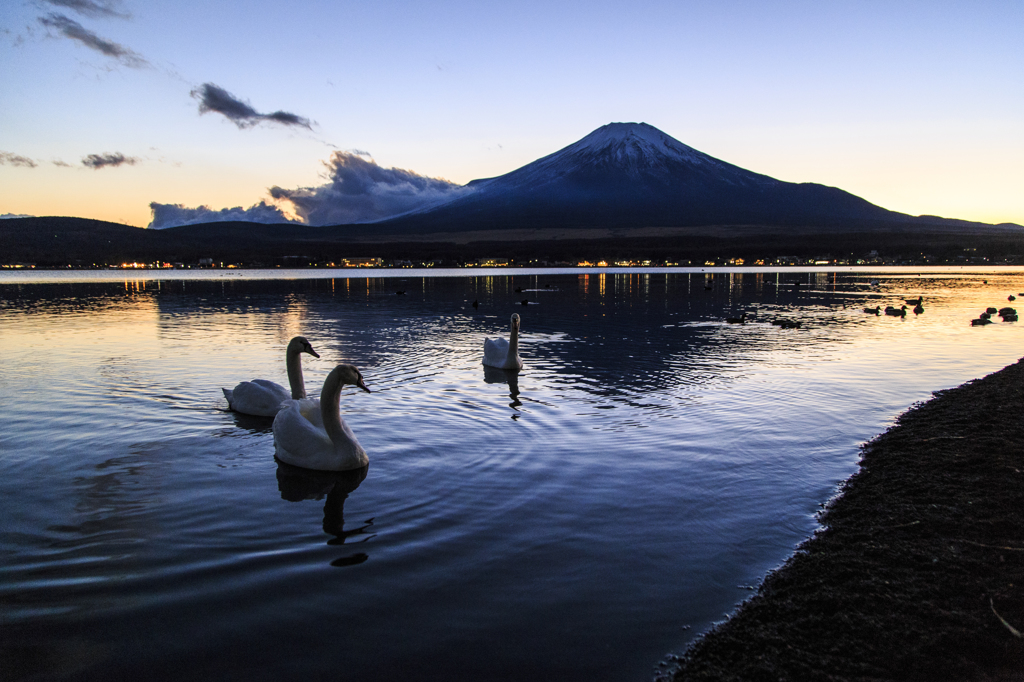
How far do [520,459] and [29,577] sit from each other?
612cm

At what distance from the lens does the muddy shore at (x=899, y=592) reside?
4.51 m

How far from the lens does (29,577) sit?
20.2 feet

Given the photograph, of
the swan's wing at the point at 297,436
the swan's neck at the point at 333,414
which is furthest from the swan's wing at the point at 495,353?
the swan's neck at the point at 333,414

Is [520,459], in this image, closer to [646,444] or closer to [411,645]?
[646,444]

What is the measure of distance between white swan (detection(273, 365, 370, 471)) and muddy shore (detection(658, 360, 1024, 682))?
5.67 meters

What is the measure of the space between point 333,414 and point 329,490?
1066 millimetres

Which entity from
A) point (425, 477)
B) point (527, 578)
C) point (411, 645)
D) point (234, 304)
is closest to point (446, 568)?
point (527, 578)

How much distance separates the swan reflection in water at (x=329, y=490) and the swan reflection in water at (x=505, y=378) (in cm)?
532

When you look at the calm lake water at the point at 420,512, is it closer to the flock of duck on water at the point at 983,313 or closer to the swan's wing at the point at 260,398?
the swan's wing at the point at 260,398

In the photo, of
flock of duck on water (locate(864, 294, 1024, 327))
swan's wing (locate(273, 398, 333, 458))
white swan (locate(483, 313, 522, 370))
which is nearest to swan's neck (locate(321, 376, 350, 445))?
swan's wing (locate(273, 398, 333, 458))

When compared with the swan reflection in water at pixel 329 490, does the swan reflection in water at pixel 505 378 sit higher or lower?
higher

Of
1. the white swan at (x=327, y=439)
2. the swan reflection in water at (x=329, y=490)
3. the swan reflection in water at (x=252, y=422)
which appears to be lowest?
the swan reflection in water at (x=329, y=490)

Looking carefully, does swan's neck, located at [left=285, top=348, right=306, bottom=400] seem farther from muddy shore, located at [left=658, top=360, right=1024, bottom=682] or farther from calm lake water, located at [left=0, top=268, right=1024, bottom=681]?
muddy shore, located at [left=658, top=360, right=1024, bottom=682]

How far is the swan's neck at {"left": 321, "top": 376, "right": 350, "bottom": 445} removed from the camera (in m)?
8.85
